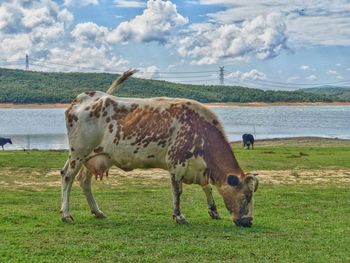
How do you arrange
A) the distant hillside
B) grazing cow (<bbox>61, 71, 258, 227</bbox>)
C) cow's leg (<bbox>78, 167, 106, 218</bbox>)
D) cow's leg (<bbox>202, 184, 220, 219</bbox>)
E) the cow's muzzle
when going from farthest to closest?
the distant hillside < cow's leg (<bbox>78, 167, 106, 218</bbox>) < cow's leg (<bbox>202, 184, 220, 219</bbox>) < grazing cow (<bbox>61, 71, 258, 227</bbox>) < the cow's muzzle

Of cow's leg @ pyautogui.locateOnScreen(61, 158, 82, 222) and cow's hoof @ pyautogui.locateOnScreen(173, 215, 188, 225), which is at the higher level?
cow's leg @ pyautogui.locateOnScreen(61, 158, 82, 222)

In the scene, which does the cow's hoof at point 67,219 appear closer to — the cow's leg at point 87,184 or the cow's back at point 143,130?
the cow's leg at point 87,184

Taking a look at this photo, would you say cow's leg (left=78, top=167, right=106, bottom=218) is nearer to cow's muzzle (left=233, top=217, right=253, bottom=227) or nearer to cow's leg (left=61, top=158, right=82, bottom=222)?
cow's leg (left=61, top=158, right=82, bottom=222)

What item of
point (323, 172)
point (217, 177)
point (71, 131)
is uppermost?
point (71, 131)

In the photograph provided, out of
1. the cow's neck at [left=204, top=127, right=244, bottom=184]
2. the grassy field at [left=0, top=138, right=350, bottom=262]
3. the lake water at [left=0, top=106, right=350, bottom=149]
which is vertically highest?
the cow's neck at [left=204, top=127, right=244, bottom=184]

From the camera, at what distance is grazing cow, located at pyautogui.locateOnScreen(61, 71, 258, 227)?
1024cm

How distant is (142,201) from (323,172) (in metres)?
11.8

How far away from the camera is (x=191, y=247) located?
7910 mm

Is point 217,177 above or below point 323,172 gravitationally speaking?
above

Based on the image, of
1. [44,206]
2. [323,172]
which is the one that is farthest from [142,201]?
[323,172]

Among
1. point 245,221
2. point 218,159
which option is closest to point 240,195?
point 245,221

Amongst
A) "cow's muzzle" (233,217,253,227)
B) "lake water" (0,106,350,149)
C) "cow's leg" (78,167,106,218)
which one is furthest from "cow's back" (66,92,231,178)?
"lake water" (0,106,350,149)

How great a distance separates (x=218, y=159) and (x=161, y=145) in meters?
1.13

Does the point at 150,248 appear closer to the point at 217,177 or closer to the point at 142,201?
the point at 217,177
